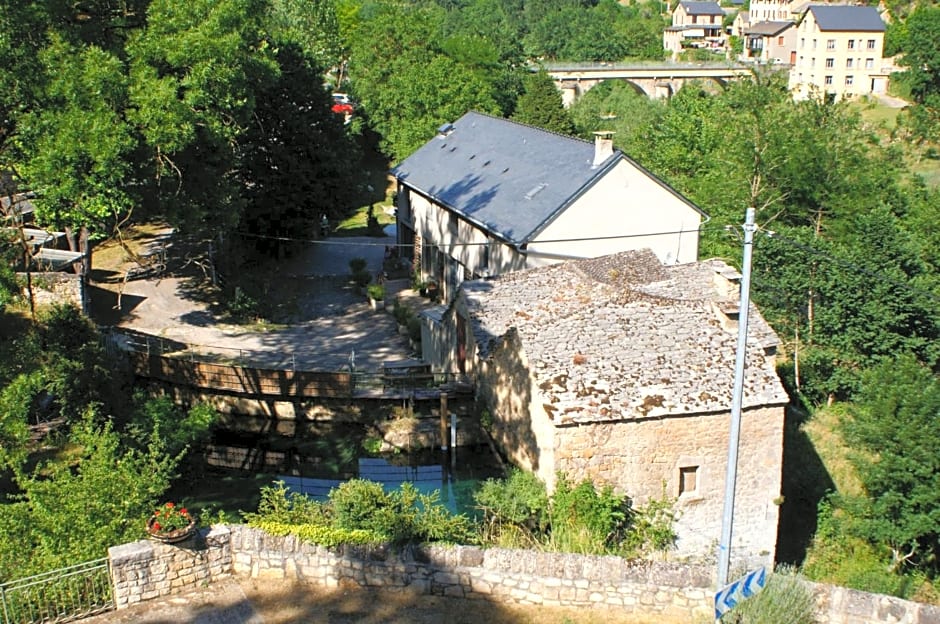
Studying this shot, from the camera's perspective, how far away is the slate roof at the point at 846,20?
85.5 metres

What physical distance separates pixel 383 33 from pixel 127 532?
45926 mm

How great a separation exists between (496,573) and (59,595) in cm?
547

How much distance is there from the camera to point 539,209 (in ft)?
93.6

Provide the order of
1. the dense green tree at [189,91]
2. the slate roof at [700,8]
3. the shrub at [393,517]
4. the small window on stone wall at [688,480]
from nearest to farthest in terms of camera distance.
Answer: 1. the shrub at [393,517]
2. the small window on stone wall at [688,480]
3. the dense green tree at [189,91]
4. the slate roof at [700,8]

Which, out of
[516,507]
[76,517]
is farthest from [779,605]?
[76,517]

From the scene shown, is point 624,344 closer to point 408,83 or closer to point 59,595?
point 59,595

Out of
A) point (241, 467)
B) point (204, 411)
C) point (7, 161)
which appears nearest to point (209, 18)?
point (7, 161)

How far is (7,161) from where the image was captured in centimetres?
2066

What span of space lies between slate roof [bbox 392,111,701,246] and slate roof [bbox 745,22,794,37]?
68.1m

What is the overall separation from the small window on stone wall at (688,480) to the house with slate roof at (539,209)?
1088cm

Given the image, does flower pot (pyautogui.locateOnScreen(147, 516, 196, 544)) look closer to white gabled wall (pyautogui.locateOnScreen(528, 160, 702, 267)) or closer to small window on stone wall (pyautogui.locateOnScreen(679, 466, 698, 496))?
small window on stone wall (pyautogui.locateOnScreen(679, 466, 698, 496))

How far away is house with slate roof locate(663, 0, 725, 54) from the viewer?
416 ft

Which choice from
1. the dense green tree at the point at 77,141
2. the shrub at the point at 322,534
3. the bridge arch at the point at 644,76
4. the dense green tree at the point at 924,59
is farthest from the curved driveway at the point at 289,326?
the dense green tree at the point at 924,59

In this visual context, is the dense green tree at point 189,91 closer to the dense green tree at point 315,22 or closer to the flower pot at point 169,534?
the flower pot at point 169,534
